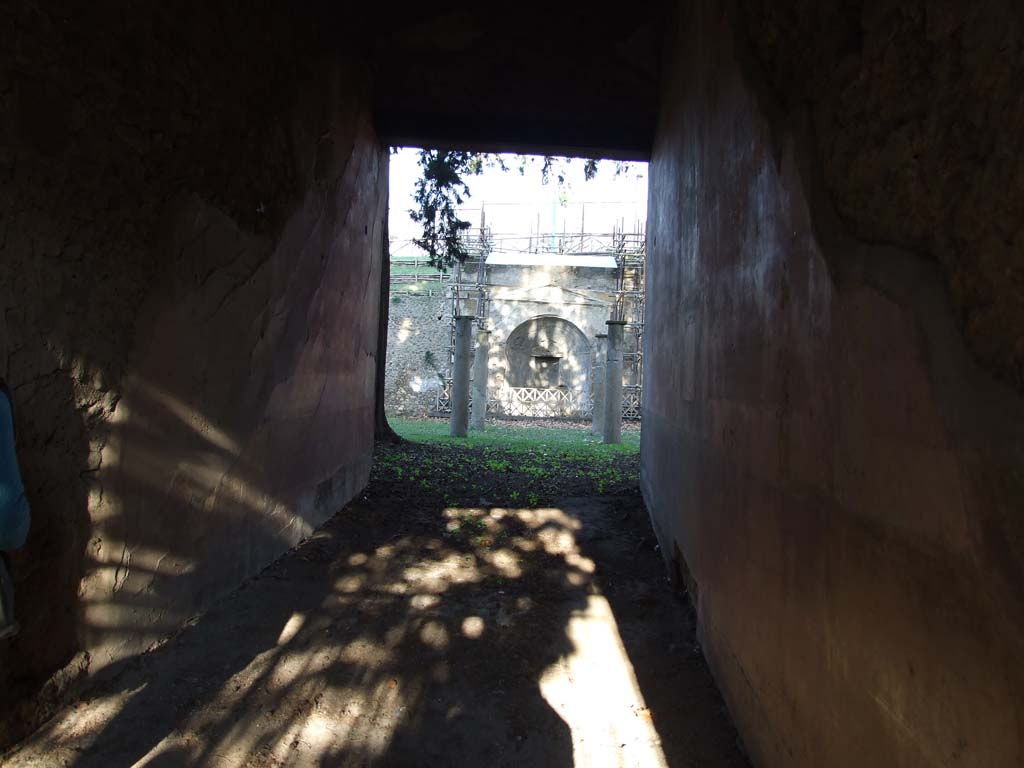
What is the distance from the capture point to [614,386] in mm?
16141

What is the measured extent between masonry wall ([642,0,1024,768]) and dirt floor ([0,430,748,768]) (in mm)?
534

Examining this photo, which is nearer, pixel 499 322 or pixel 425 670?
pixel 425 670

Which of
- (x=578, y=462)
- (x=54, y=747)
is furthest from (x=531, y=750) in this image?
(x=578, y=462)

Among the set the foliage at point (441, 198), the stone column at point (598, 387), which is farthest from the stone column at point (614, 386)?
the foliage at point (441, 198)

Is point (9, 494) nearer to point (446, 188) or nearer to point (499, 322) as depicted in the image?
point (446, 188)

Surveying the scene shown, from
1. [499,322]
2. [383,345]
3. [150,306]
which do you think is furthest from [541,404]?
[150,306]

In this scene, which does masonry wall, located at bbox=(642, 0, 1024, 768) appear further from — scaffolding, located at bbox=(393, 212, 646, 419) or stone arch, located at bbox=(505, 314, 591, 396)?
stone arch, located at bbox=(505, 314, 591, 396)

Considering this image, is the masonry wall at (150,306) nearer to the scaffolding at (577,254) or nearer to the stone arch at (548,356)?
the scaffolding at (577,254)

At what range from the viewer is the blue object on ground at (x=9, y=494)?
1993 millimetres

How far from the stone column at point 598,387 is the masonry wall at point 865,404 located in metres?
15.6

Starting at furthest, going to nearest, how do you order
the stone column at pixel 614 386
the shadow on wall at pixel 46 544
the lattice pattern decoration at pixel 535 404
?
the lattice pattern decoration at pixel 535 404
the stone column at pixel 614 386
the shadow on wall at pixel 46 544

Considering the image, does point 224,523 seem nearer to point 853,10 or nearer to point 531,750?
point 531,750

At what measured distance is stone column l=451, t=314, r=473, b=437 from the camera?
50.7 ft

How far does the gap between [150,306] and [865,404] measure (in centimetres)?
304
